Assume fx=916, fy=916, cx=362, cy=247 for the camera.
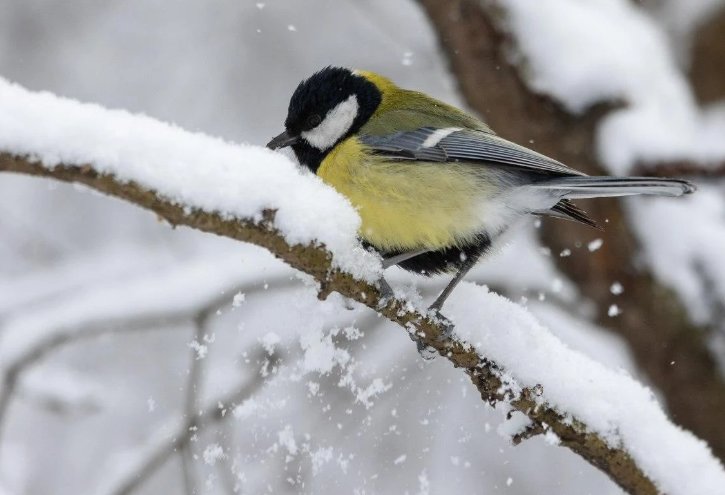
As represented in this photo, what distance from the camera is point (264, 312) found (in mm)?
3369

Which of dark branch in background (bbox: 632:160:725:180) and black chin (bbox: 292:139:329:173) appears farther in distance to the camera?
dark branch in background (bbox: 632:160:725:180)

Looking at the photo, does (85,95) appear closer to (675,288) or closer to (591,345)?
(591,345)

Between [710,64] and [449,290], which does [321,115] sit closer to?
[449,290]

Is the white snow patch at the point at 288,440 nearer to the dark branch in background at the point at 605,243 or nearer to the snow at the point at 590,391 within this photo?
the snow at the point at 590,391

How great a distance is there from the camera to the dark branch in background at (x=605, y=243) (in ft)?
11.4

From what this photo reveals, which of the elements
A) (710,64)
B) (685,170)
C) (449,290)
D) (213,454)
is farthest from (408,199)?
(710,64)

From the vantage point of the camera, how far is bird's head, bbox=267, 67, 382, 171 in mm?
2836

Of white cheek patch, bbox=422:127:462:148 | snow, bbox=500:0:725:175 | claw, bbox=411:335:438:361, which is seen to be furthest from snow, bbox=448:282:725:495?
snow, bbox=500:0:725:175

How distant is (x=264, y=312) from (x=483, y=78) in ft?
4.07

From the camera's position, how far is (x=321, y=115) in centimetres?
289

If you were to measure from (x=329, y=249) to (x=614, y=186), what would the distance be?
0.87 m

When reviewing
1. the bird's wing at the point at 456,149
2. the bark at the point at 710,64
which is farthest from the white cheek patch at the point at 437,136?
the bark at the point at 710,64

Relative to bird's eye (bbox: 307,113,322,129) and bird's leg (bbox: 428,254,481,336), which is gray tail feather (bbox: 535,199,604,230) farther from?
bird's eye (bbox: 307,113,322,129)

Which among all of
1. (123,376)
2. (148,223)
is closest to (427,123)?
(123,376)
